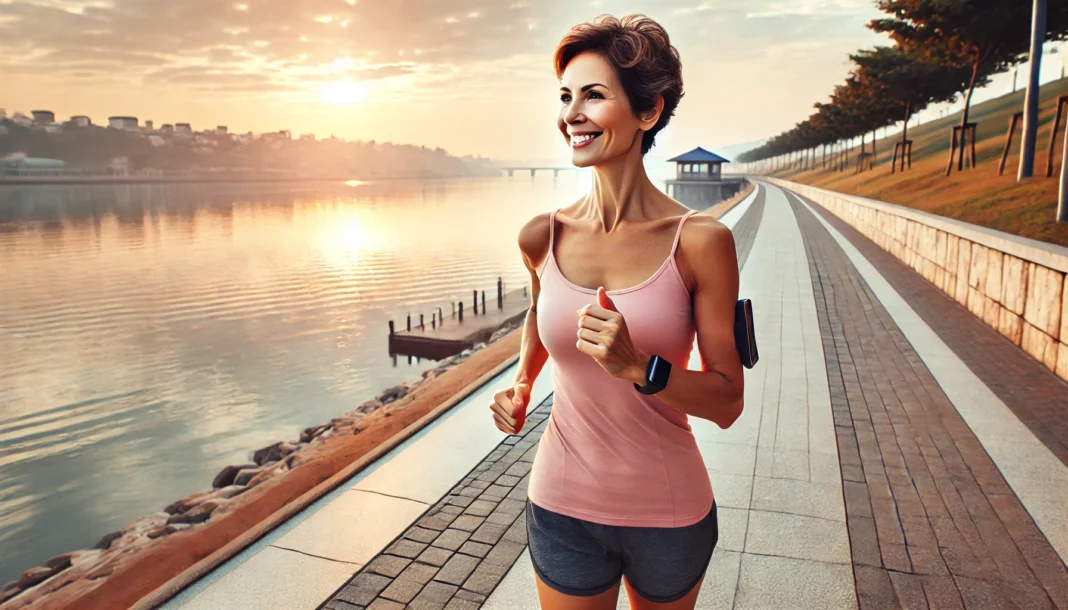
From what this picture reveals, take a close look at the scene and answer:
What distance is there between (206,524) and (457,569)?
13.7ft

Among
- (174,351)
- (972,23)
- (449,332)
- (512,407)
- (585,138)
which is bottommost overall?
(174,351)

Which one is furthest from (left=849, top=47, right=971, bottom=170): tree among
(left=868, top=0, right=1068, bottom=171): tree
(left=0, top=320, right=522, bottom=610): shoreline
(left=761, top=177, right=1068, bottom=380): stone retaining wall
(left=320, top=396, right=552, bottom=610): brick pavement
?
(left=320, top=396, right=552, bottom=610): brick pavement

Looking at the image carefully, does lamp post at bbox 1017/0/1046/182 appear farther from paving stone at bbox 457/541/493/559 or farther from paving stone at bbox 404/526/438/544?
paving stone at bbox 404/526/438/544

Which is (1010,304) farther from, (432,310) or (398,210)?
(398,210)

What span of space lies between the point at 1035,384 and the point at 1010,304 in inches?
87.5

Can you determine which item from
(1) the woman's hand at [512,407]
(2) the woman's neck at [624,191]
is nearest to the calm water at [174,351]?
(1) the woman's hand at [512,407]

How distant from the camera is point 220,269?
51.1 m

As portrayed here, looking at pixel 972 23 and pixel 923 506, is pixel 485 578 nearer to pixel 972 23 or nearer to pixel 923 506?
pixel 923 506

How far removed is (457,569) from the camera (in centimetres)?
395

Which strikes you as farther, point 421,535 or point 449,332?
point 449,332

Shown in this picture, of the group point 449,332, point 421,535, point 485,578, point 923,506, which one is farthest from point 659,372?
point 449,332

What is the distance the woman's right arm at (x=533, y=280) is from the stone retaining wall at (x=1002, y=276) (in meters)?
7.59

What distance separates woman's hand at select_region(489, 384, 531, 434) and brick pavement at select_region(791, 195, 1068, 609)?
2717 millimetres

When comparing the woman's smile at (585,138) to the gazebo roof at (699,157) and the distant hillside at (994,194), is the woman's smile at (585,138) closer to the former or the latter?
the distant hillside at (994,194)
